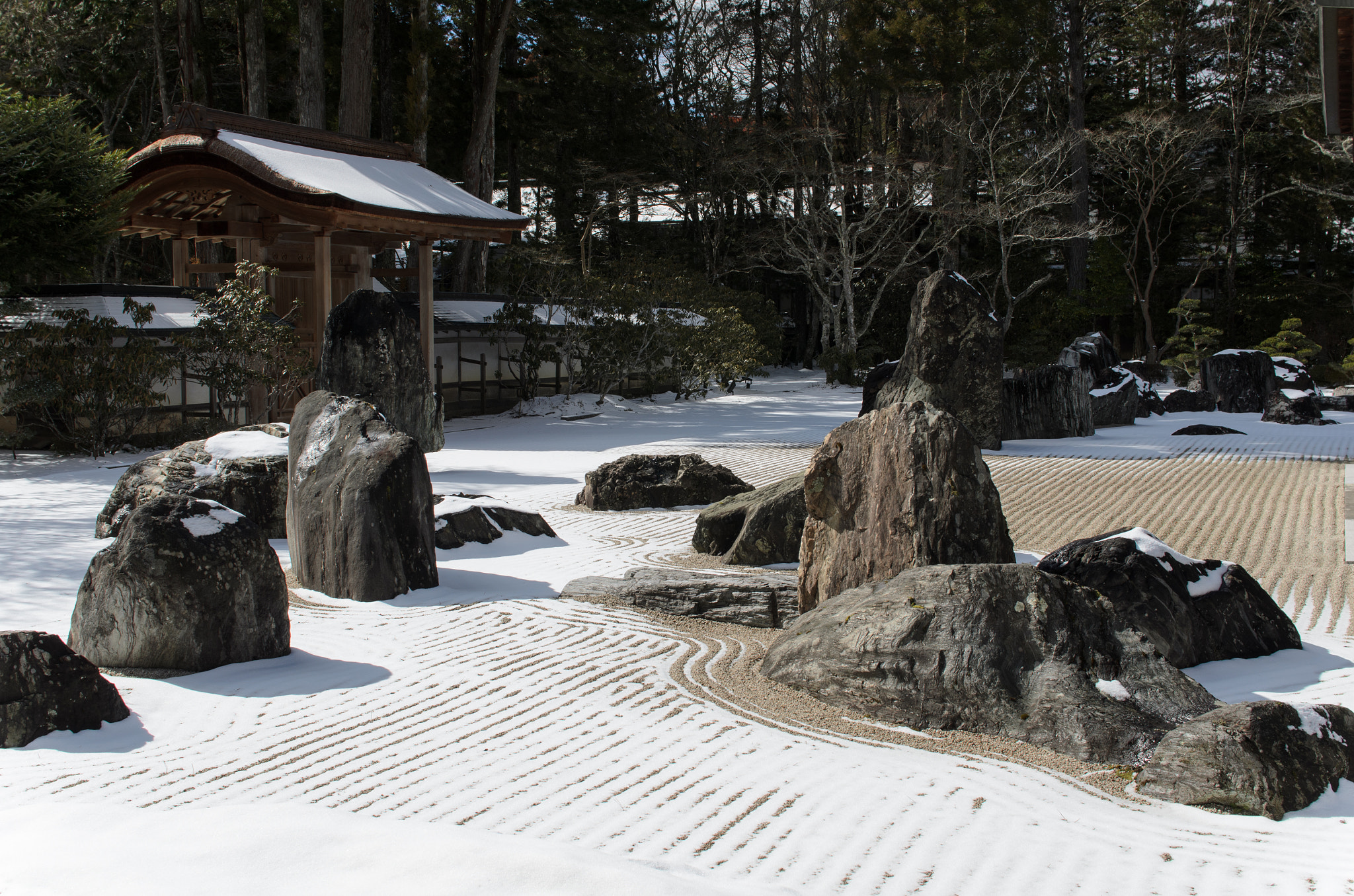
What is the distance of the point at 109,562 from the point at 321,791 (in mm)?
1862

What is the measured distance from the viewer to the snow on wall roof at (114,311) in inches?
476

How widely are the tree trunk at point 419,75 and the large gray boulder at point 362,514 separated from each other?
14.5 metres

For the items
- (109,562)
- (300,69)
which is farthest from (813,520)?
(300,69)

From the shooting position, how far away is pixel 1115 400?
52.9 ft

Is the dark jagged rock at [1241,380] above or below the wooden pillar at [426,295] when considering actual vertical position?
below

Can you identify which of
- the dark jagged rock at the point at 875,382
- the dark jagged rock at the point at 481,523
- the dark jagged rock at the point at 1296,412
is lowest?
the dark jagged rock at the point at 481,523

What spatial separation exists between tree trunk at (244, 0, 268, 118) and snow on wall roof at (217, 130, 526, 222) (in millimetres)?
5013

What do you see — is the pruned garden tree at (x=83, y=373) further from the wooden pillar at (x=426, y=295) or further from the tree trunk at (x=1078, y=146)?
the tree trunk at (x=1078, y=146)

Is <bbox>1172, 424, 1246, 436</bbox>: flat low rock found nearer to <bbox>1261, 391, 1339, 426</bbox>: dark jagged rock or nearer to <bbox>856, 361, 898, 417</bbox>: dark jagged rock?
<bbox>1261, 391, 1339, 426</bbox>: dark jagged rock

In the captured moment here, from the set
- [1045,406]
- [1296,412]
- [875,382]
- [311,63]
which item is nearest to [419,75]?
[311,63]

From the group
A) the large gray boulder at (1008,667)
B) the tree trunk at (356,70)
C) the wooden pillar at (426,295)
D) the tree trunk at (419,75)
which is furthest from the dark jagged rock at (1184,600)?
the tree trunk at (419,75)

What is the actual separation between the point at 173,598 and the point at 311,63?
56.0ft

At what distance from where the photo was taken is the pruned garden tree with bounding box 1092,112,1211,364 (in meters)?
26.3

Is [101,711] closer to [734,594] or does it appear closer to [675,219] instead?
[734,594]
